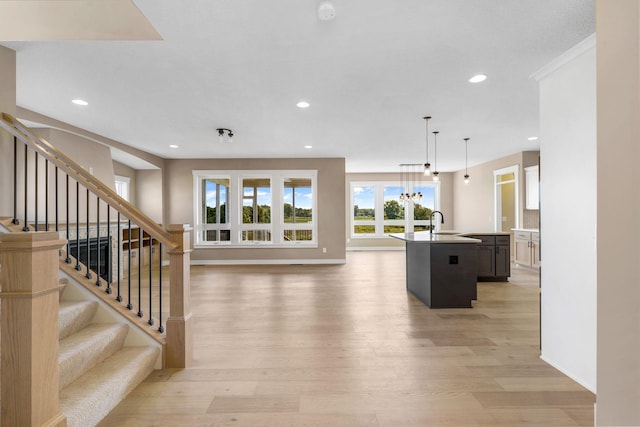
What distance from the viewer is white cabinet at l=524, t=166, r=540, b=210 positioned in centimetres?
637

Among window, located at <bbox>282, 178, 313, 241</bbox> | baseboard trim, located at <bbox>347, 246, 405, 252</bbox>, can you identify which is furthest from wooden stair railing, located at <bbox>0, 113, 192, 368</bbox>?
baseboard trim, located at <bbox>347, 246, 405, 252</bbox>

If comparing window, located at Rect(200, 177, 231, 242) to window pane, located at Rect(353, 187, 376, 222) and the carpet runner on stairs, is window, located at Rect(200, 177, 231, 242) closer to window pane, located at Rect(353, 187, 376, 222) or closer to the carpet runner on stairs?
window pane, located at Rect(353, 187, 376, 222)

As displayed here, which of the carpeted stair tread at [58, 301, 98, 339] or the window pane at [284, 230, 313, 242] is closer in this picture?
the carpeted stair tread at [58, 301, 98, 339]

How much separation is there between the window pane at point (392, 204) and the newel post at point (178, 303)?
8574 millimetres

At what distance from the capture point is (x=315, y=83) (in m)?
3.08

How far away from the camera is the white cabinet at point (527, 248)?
6010 millimetres

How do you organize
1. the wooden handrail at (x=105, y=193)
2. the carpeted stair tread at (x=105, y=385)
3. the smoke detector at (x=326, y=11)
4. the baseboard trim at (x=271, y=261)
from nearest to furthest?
the carpeted stair tread at (x=105, y=385)
the smoke detector at (x=326, y=11)
the wooden handrail at (x=105, y=193)
the baseboard trim at (x=271, y=261)

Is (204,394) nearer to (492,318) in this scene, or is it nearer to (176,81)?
(176,81)

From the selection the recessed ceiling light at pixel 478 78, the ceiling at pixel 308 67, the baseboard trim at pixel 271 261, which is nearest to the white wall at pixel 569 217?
the ceiling at pixel 308 67

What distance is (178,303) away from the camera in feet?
7.43

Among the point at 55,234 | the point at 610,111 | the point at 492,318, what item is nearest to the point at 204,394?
the point at 55,234

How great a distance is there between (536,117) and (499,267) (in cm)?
259

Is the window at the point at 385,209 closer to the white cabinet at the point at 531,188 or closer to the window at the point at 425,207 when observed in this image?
the window at the point at 425,207

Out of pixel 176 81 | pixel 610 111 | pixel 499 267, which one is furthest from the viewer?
pixel 499 267
